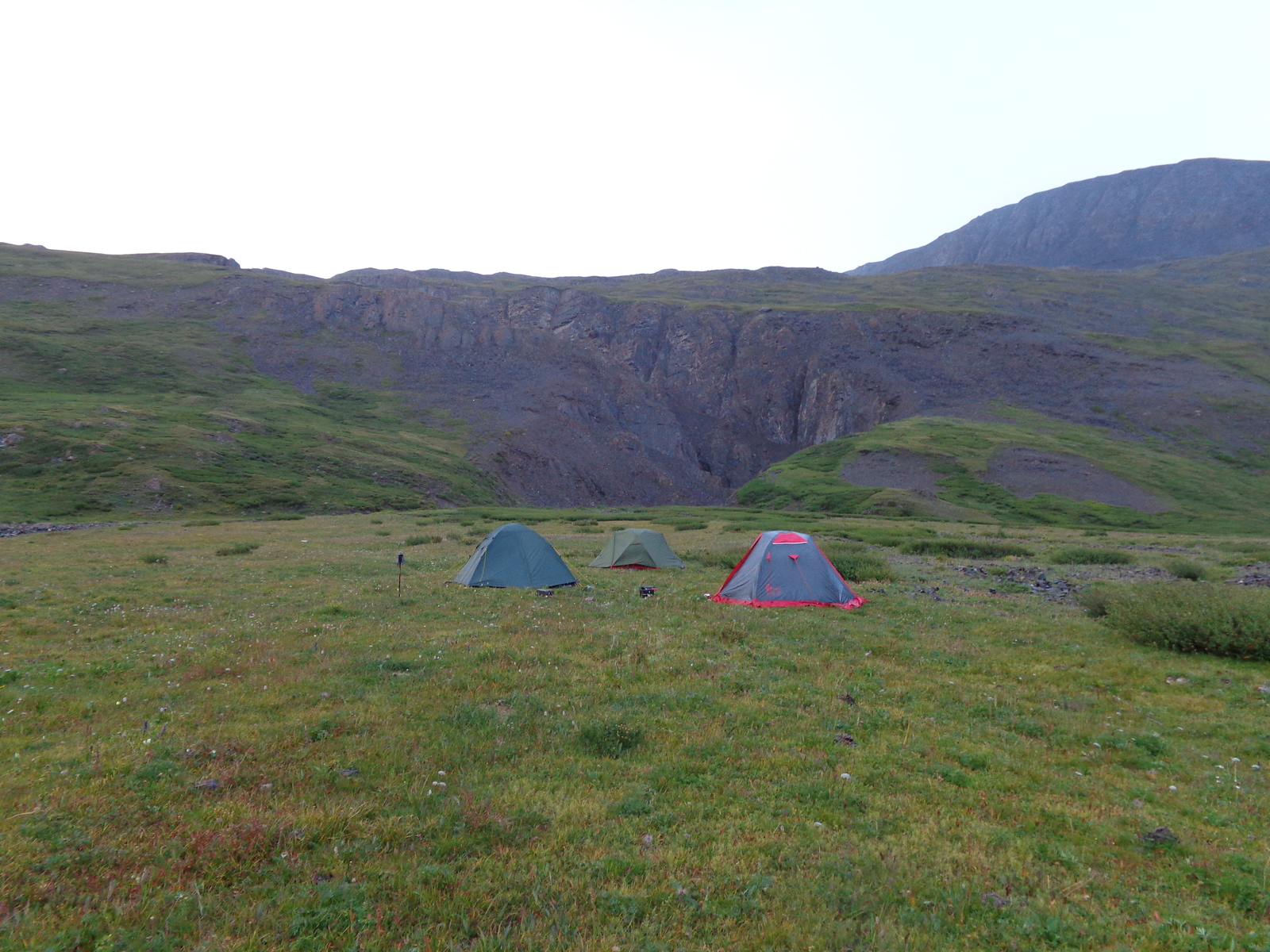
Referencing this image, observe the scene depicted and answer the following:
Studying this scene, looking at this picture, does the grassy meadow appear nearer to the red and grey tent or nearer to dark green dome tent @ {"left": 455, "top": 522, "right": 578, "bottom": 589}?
the red and grey tent

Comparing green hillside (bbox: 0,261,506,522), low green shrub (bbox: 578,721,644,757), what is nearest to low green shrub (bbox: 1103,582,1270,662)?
low green shrub (bbox: 578,721,644,757)

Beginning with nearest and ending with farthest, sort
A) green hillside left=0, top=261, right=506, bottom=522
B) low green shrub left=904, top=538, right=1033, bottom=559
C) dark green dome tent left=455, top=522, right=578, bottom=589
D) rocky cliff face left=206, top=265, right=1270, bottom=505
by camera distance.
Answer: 1. dark green dome tent left=455, top=522, right=578, bottom=589
2. low green shrub left=904, top=538, right=1033, bottom=559
3. green hillside left=0, top=261, right=506, bottom=522
4. rocky cliff face left=206, top=265, right=1270, bottom=505

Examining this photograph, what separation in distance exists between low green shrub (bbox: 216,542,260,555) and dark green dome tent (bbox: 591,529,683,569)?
16.6 m

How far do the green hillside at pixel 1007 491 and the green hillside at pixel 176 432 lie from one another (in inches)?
1651

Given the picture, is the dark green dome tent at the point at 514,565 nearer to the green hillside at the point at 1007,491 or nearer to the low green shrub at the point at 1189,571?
the low green shrub at the point at 1189,571

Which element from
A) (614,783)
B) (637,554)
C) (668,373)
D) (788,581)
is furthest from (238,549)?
(668,373)

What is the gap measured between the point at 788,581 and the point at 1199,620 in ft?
31.7

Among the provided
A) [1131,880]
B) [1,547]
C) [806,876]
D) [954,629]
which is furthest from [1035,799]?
[1,547]

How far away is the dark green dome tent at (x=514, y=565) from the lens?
2175 centimetres

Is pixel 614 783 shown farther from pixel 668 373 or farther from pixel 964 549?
pixel 668 373

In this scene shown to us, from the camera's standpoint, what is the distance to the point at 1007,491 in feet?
250

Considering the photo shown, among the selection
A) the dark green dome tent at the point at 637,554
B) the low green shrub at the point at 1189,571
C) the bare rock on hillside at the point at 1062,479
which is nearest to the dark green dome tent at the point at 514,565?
the dark green dome tent at the point at 637,554

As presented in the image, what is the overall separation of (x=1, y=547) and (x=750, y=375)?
11173 cm

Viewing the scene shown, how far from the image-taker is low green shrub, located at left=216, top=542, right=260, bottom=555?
29861 mm
